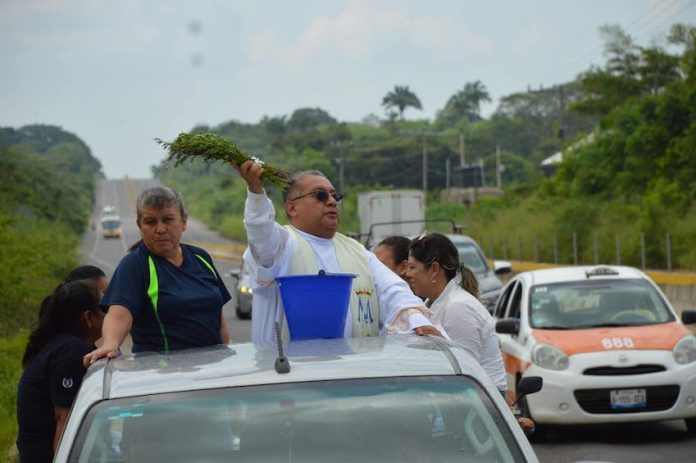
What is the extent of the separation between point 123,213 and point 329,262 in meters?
159

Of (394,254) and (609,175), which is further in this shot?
(609,175)

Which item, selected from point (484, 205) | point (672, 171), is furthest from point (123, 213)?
point (672, 171)

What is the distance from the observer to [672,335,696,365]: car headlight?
11688 millimetres

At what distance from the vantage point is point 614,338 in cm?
1194

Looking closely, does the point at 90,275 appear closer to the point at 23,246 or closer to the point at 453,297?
the point at 453,297

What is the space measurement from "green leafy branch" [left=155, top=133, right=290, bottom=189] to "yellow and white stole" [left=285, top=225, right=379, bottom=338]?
1.28 ft

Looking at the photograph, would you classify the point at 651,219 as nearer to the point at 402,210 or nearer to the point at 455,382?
the point at 402,210

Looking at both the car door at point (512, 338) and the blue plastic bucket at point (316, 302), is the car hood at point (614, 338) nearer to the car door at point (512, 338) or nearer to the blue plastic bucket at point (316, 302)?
the car door at point (512, 338)

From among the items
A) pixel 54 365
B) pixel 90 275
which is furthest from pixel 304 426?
pixel 90 275

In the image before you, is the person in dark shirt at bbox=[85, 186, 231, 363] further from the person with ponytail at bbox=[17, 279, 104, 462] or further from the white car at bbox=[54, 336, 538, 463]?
the white car at bbox=[54, 336, 538, 463]

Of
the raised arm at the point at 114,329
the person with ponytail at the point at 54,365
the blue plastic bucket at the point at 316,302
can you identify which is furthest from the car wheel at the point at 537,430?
the raised arm at the point at 114,329

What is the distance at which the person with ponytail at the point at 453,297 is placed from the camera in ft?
22.5

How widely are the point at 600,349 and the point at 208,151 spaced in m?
6.86

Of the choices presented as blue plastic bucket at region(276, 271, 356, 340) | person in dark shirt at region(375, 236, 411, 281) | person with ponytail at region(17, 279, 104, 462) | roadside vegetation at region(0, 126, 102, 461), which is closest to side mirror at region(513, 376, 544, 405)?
blue plastic bucket at region(276, 271, 356, 340)
